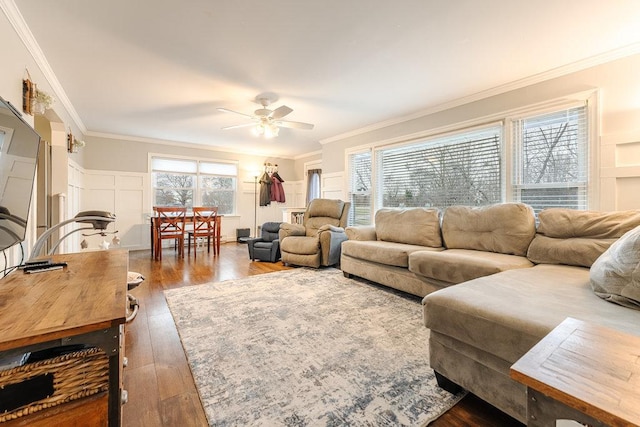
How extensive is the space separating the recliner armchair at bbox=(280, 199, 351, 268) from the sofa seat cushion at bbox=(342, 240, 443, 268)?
471 mm

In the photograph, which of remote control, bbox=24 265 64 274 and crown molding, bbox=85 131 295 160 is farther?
crown molding, bbox=85 131 295 160

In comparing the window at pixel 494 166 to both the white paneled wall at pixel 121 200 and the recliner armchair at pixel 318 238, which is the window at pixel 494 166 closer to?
the recliner armchair at pixel 318 238

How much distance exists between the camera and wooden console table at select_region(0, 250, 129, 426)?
66 cm

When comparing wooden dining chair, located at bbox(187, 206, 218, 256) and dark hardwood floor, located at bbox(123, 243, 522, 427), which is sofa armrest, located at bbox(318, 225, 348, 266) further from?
wooden dining chair, located at bbox(187, 206, 218, 256)

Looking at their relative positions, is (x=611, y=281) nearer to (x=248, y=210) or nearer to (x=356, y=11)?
(x=356, y=11)

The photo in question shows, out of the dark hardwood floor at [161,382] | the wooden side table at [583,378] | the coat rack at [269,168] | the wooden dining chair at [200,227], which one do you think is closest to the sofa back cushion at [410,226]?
the dark hardwood floor at [161,382]

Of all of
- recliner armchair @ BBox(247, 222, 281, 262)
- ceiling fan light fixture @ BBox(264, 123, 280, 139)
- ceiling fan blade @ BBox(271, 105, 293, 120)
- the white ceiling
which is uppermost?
the white ceiling

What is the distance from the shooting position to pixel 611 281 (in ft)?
4.26

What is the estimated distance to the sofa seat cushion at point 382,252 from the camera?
9.10ft

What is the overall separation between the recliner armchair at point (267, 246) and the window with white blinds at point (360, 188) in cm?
144

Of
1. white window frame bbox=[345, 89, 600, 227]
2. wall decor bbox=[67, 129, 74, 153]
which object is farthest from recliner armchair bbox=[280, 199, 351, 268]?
wall decor bbox=[67, 129, 74, 153]

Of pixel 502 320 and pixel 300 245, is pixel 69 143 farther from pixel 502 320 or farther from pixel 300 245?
pixel 502 320

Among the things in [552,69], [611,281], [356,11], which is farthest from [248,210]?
[611,281]

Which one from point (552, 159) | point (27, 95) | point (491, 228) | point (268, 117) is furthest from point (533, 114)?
point (27, 95)
